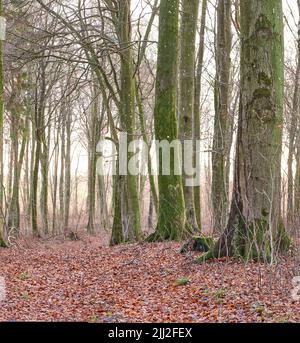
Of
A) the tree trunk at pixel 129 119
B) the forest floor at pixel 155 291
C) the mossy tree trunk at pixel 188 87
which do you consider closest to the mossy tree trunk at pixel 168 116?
the mossy tree trunk at pixel 188 87

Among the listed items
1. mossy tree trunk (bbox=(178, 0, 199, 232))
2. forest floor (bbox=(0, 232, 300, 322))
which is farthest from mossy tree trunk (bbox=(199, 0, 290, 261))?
mossy tree trunk (bbox=(178, 0, 199, 232))

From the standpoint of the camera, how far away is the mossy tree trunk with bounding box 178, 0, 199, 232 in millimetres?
14016

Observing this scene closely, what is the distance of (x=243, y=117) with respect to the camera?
28.9 feet

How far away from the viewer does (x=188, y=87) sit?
47.0 feet

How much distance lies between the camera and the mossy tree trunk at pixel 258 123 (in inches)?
336

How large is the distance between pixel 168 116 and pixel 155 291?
591 cm

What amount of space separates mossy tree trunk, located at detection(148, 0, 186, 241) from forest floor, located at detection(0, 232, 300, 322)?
1.57 metres

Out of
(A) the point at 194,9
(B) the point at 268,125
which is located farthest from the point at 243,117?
(A) the point at 194,9

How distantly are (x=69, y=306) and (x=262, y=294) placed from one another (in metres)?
2.72

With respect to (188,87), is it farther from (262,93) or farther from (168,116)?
(262,93)

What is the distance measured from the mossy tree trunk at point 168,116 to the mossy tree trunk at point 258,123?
432 centimetres

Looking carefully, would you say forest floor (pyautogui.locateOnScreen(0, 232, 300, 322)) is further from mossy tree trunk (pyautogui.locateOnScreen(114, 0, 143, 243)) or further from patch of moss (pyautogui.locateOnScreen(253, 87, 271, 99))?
mossy tree trunk (pyautogui.locateOnScreen(114, 0, 143, 243))

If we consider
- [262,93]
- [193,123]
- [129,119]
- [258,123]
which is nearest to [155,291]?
[258,123]
